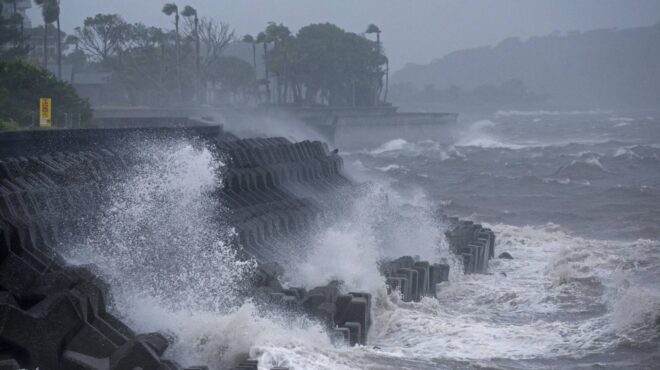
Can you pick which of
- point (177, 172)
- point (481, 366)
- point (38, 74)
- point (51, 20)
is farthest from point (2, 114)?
point (51, 20)


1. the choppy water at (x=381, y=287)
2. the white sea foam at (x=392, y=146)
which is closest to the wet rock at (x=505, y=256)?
the choppy water at (x=381, y=287)

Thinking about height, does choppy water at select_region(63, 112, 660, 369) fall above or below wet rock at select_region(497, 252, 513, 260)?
above

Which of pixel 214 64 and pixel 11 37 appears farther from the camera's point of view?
pixel 214 64

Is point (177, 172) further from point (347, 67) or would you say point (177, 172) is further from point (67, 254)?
point (347, 67)

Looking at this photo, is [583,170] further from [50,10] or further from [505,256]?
[50,10]

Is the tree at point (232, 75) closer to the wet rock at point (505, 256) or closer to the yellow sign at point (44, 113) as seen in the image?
the yellow sign at point (44, 113)

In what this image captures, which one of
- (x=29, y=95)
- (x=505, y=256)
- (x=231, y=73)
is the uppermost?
(x=231, y=73)

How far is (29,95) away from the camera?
2738 centimetres

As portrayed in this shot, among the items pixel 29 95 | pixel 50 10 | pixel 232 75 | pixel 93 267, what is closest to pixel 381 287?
pixel 93 267

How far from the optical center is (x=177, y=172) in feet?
49.5

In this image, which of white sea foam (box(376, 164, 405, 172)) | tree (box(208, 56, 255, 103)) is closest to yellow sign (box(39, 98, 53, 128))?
white sea foam (box(376, 164, 405, 172))

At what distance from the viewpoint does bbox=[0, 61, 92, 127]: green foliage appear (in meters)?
25.5

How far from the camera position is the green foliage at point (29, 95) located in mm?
25469

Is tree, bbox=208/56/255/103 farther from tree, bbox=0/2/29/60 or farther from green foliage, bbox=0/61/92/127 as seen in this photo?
green foliage, bbox=0/61/92/127
